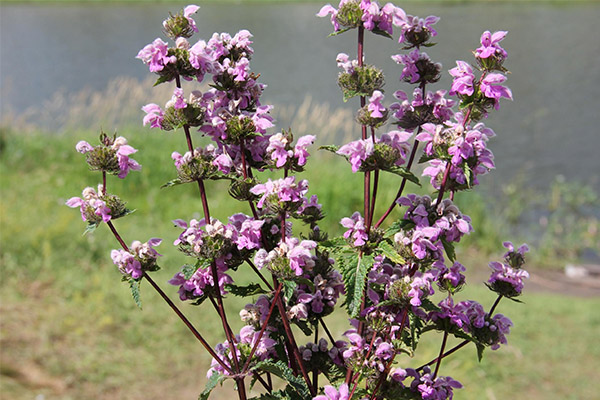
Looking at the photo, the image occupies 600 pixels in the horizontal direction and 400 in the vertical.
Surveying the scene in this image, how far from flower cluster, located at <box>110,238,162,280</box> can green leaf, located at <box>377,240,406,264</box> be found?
1.15ft

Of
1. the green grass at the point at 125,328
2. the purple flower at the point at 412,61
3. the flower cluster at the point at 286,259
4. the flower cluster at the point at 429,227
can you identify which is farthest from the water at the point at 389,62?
the flower cluster at the point at 286,259

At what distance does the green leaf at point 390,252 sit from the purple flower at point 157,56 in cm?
43

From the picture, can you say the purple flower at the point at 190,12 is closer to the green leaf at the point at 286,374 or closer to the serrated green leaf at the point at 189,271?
the serrated green leaf at the point at 189,271

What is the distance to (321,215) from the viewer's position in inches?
41.2

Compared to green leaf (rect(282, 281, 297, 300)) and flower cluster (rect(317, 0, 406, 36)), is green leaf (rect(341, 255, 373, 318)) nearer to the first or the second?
green leaf (rect(282, 281, 297, 300))

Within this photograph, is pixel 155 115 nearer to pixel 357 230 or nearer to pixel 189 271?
pixel 189 271

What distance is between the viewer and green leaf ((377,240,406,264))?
3.07 feet

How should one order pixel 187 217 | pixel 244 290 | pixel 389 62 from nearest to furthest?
pixel 244 290 → pixel 187 217 → pixel 389 62

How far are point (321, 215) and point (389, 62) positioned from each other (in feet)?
40.5

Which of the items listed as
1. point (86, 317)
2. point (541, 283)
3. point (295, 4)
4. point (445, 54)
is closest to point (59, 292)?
point (86, 317)

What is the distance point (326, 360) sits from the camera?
1.07 metres

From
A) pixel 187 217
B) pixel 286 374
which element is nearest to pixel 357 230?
pixel 286 374

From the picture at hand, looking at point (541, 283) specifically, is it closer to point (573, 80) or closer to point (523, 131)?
point (523, 131)

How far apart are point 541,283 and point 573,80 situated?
8.79 meters
